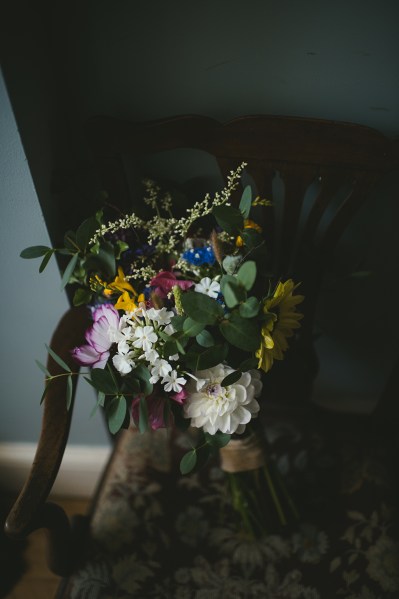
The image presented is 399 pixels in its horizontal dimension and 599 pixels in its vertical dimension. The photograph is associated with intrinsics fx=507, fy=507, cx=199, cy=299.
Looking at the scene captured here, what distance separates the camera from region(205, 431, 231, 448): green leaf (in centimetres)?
64

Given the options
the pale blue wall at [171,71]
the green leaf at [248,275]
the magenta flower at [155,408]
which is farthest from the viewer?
the pale blue wall at [171,71]

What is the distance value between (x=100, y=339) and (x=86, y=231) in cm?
14

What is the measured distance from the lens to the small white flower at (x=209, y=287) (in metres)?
0.60

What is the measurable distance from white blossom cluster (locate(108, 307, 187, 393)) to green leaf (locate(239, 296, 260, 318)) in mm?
92

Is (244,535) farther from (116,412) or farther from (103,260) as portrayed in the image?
(103,260)

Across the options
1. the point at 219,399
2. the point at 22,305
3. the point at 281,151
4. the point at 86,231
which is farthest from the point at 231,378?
the point at 22,305

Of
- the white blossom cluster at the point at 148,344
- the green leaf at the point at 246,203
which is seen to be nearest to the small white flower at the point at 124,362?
the white blossom cluster at the point at 148,344

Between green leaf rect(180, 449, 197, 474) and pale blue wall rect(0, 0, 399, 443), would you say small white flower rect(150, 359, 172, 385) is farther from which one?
pale blue wall rect(0, 0, 399, 443)

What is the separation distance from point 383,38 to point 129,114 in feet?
1.30

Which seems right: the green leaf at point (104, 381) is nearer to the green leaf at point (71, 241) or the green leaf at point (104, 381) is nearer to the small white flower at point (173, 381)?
the small white flower at point (173, 381)

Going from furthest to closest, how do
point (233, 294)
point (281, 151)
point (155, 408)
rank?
point (281, 151) → point (155, 408) → point (233, 294)

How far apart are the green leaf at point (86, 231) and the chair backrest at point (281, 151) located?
0.61 feet

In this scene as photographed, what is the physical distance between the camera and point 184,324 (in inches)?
22.1

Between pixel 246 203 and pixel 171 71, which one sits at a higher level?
pixel 171 71
